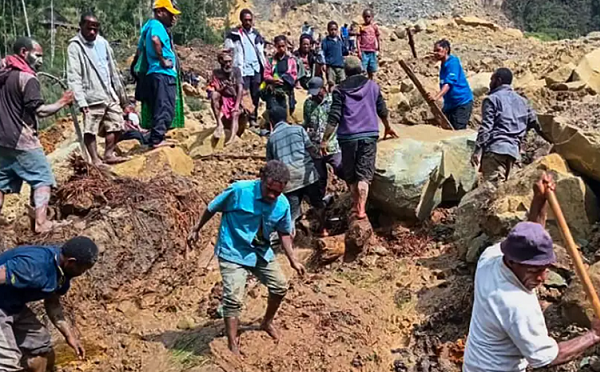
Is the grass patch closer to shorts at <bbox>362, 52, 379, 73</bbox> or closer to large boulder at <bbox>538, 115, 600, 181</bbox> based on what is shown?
large boulder at <bbox>538, 115, 600, 181</bbox>

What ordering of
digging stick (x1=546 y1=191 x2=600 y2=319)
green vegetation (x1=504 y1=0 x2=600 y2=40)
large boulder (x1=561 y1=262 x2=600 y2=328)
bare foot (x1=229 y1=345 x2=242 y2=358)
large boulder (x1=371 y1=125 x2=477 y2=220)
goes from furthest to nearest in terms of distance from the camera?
green vegetation (x1=504 y1=0 x2=600 y2=40)
large boulder (x1=371 y1=125 x2=477 y2=220)
bare foot (x1=229 y1=345 x2=242 y2=358)
large boulder (x1=561 y1=262 x2=600 y2=328)
digging stick (x1=546 y1=191 x2=600 y2=319)

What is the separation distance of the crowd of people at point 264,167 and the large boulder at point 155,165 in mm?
219

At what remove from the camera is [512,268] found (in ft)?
9.93

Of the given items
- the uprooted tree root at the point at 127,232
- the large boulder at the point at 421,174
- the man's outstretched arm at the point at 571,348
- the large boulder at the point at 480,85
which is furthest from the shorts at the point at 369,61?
the man's outstretched arm at the point at 571,348

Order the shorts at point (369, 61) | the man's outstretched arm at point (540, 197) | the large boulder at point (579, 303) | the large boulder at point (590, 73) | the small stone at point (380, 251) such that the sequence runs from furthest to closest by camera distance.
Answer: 1. the shorts at point (369, 61)
2. the large boulder at point (590, 73)
3. the small stone at point (380, 251)
4. the large boulder at point (579, 303)
5. the man's outstretched arm at point (540, 197)

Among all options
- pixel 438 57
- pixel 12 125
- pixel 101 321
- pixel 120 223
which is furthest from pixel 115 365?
pixel 438 57

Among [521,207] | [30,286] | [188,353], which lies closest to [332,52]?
[521,207]

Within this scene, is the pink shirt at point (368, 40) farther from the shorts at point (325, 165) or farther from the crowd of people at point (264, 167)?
the shorts at point (325, 165)

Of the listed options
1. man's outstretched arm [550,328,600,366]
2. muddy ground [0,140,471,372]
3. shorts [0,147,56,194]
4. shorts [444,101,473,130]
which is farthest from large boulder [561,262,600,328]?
shorts [0,147,56,194]

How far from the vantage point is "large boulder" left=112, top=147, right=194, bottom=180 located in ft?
25.2

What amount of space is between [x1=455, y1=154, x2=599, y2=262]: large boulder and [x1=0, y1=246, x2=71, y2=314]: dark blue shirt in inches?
126

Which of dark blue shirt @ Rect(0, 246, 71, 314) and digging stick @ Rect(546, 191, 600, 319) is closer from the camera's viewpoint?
digging stick @ Rect(546, 191, 600, 319)

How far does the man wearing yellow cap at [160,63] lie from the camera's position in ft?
24.5

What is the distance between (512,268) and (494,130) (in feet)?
11.3
